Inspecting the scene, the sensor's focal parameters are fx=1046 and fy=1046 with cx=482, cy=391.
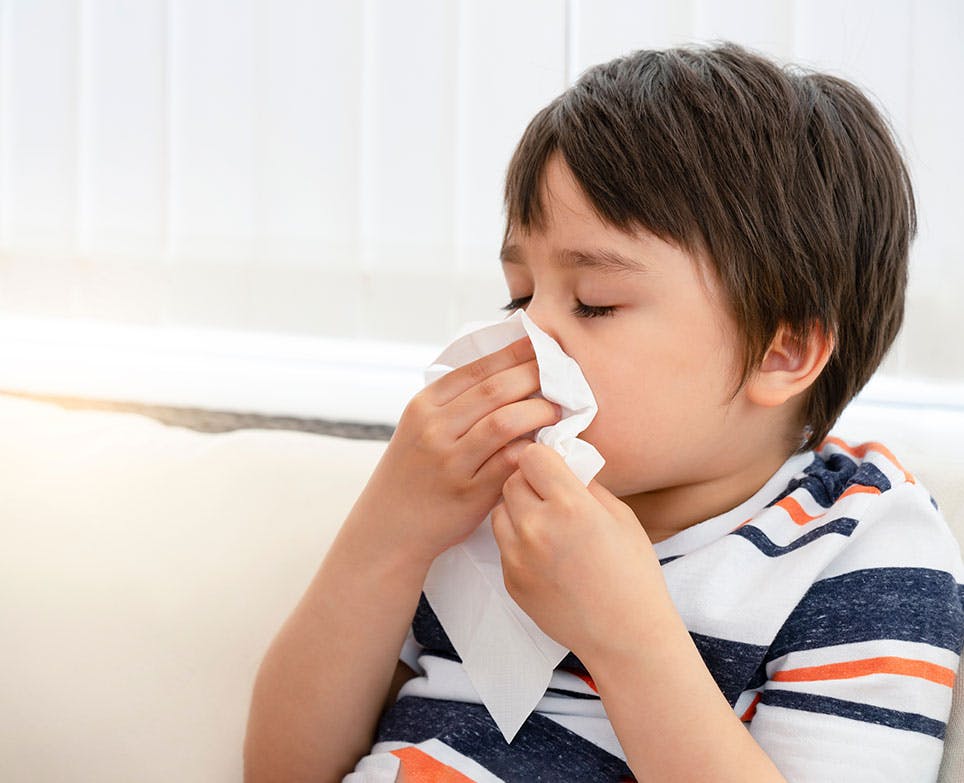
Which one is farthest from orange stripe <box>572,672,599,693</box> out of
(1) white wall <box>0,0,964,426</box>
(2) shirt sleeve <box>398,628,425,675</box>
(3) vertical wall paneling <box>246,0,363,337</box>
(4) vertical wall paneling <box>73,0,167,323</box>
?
(4) vertical wall paneling <box>73,0,167,323</box>

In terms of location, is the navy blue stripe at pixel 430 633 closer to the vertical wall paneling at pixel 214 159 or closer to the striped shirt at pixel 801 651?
the striped shirt at pixel 801 651

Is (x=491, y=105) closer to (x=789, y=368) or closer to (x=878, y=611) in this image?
(x=789, y=368)

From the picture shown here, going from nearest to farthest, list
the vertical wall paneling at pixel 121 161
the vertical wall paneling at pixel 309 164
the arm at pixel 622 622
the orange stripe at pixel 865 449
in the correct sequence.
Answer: the arm at pixel 622 622 < the orange stripe at pixel 865 449 < the vertical wall paneling at pixel 309 164 < the vertical wall paneling at pixel 121 161

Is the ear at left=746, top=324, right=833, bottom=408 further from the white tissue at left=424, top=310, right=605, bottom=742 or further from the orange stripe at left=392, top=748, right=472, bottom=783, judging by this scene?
the orange stripe at left=392, top=748, right=472, bottom=783

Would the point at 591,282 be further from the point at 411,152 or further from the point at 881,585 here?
the point at 411,152

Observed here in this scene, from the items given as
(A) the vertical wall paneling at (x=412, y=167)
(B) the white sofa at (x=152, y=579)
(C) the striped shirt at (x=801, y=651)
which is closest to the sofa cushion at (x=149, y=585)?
(B) the white sofa at (x=152, y=579)

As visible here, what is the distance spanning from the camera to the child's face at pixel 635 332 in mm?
846

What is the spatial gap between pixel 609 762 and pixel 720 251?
437 mm

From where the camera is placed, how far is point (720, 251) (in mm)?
847

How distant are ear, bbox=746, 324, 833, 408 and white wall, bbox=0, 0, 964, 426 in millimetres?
625

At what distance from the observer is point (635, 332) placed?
853 mm

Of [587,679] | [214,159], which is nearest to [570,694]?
[587,679]

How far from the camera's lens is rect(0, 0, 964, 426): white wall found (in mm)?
1438

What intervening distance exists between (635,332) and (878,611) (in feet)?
0.94
